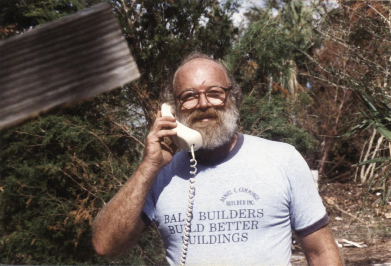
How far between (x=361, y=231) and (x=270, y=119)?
2784 mm

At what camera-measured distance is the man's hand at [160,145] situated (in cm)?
194

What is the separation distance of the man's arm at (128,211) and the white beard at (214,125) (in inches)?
11.4

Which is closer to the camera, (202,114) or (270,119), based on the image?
(202,114)

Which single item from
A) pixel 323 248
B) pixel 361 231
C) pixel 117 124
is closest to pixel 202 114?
pixel 323 248

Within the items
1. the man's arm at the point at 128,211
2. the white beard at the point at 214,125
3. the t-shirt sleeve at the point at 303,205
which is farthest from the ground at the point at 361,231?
the man's arm at the point at 128,211

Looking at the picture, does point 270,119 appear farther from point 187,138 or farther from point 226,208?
point 226,208

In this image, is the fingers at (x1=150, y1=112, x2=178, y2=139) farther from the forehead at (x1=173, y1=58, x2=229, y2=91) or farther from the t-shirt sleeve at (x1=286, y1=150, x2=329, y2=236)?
the t-shirt sleeve at (x1=286, y1=150, x2=329, y2=236)

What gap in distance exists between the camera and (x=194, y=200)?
6.34 ft

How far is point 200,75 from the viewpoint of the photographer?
88.7 inches

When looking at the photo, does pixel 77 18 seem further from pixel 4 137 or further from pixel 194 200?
pixel 4 137

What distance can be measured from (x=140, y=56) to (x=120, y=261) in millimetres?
2098

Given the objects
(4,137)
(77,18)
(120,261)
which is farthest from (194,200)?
(4,137)

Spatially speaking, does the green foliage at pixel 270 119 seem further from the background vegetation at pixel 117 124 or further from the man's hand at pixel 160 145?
the man's hand at pixel 160 145

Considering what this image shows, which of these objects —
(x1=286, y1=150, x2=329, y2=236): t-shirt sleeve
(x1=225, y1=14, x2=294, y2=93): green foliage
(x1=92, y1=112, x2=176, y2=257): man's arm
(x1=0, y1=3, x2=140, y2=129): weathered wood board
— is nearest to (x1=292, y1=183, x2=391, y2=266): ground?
(x1=225, y1=14, x2=294, y2=93): green foliage
